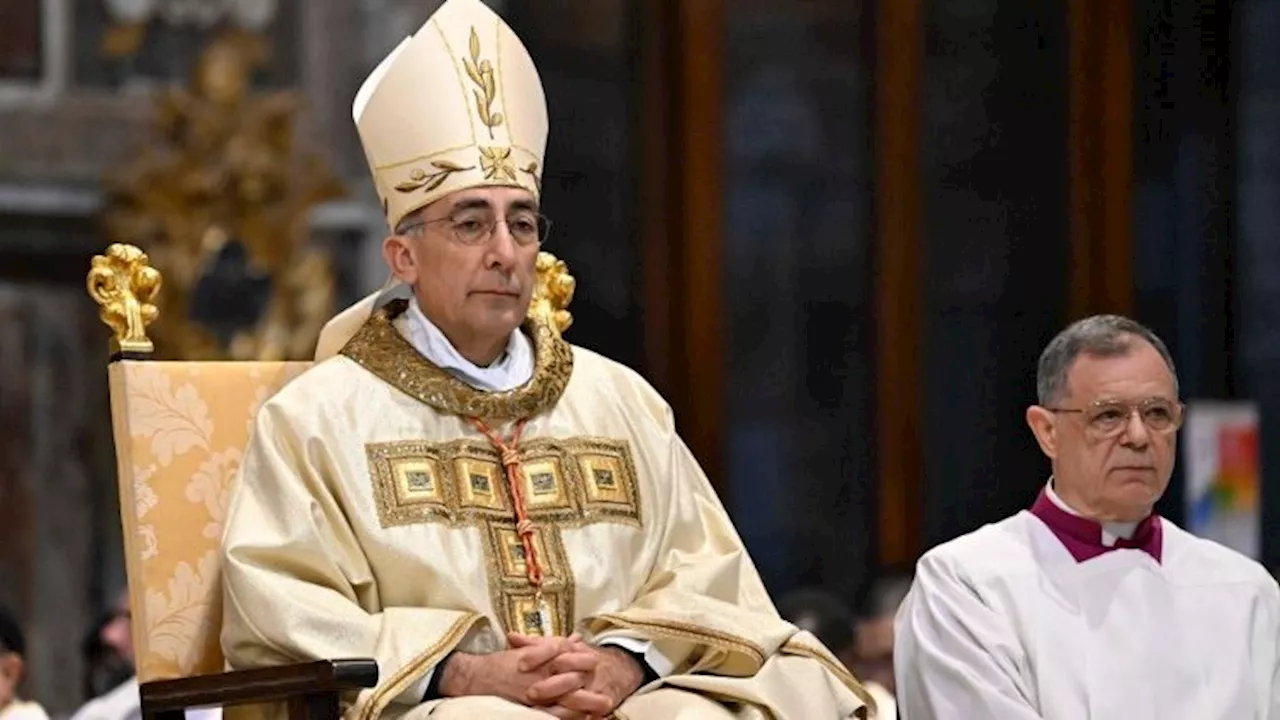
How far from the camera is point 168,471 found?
5.22 meters

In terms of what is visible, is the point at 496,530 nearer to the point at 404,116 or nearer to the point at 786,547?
the point at 404,116

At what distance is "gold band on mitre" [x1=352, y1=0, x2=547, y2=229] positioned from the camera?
533 centimetres

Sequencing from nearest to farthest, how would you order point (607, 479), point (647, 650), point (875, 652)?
1. point (647, 650)
2. point (607, 479)
3. point (875, 652)

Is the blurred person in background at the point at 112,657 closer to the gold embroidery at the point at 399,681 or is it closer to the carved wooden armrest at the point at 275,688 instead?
the carved wooden armrest at the point at 275,688

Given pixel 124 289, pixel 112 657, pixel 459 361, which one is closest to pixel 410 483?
pixel 459 361

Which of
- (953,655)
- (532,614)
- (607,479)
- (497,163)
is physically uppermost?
(497,163)

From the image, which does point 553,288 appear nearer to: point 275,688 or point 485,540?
point 485,540

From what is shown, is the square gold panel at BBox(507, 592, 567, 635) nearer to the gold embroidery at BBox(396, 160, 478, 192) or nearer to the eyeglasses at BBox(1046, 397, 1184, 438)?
the gold embroidery at BBox(396, 160, 478, 192)

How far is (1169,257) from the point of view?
33.9ft

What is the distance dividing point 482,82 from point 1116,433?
1.33 metres

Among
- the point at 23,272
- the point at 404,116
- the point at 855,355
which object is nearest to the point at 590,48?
the point at 855,355

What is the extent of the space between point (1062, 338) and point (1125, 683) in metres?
0.65

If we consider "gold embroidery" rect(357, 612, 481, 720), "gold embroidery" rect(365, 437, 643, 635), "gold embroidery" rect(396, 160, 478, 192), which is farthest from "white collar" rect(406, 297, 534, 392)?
"gold embroidery" rect(357, 612, 481, 720)

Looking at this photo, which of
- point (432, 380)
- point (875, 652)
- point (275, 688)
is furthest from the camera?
point (875, 652)
